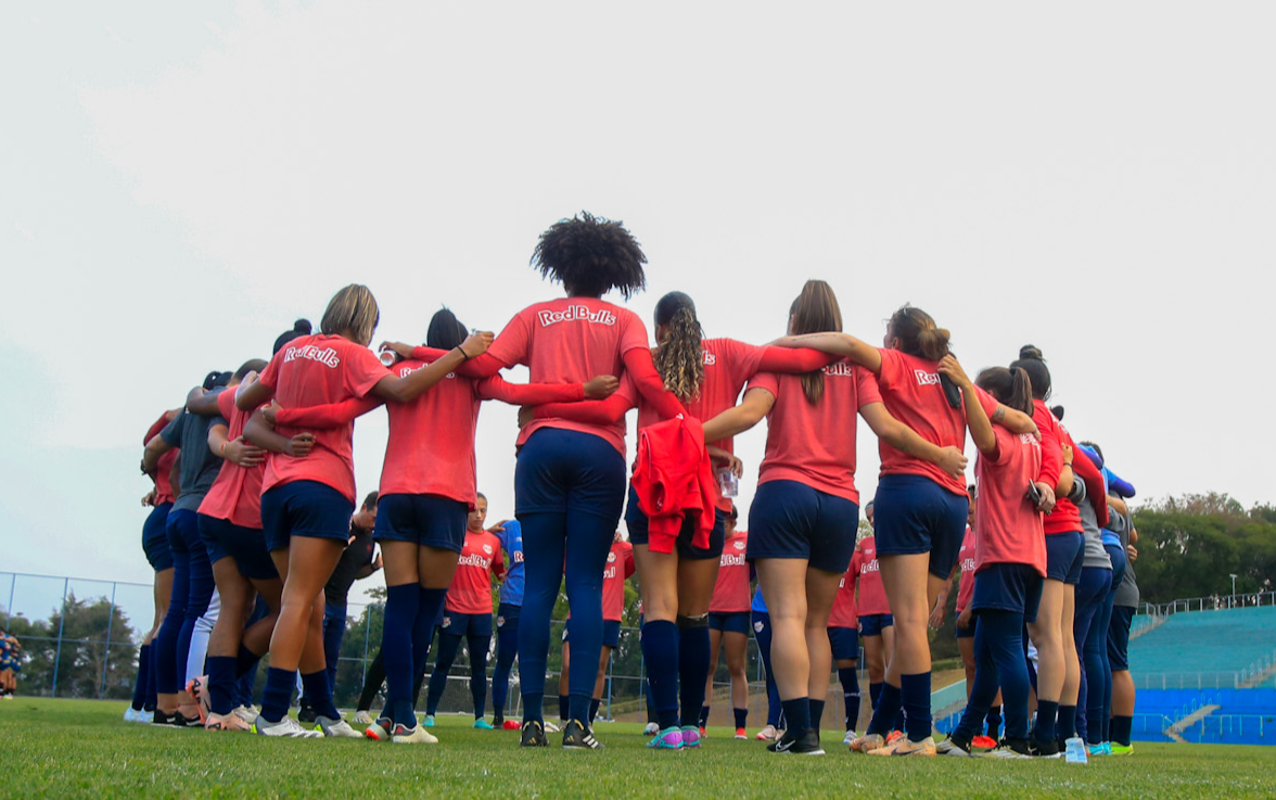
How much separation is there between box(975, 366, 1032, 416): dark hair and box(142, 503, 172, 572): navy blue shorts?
18.7ft

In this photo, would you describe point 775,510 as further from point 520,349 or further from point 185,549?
point 185,549

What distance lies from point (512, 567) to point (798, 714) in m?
6.40

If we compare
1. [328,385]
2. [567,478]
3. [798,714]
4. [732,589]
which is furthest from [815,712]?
[732,589]

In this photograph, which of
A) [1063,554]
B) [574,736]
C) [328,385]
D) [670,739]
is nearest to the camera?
[574,736]

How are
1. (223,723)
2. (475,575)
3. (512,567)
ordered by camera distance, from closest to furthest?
(223,723), (475,575), (512,567)

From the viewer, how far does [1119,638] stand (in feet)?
26.4

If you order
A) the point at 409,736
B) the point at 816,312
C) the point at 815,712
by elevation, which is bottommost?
the point at 409,736

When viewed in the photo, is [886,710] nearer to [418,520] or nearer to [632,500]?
[632,500]

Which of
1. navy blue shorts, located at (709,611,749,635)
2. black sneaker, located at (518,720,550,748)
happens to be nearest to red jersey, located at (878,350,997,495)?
black sneaker, located at (518,720,550,748)

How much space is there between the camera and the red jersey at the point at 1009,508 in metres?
5.57

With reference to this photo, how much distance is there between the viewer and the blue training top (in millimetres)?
10484

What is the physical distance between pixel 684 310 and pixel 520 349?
85cm

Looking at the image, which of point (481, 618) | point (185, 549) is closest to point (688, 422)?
point (185, 549)

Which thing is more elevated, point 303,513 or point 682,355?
point 682,355
